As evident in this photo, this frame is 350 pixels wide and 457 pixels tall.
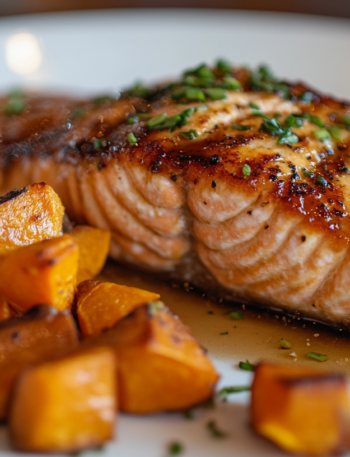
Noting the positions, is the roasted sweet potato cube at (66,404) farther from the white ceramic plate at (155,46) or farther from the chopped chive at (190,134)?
the white ceramic plate at (155,46)

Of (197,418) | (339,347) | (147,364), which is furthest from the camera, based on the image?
(339,347)

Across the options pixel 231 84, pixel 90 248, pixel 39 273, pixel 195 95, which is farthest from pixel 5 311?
pixel 231 84

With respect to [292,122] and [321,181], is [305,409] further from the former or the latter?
[292,122]

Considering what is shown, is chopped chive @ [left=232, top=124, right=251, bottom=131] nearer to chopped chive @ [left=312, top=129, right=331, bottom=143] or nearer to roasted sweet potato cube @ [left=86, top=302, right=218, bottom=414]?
chopped chive @ [left=312, top=129, right=331, bottom=143]

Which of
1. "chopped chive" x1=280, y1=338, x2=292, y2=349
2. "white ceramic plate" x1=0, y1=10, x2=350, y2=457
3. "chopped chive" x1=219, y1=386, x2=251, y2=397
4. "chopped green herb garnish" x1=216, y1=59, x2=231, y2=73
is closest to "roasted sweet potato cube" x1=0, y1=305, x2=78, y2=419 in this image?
"chopped chive" x1=219, y1=386, x2=251, y2=397

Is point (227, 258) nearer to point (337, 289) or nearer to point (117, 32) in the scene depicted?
point (337, 289)

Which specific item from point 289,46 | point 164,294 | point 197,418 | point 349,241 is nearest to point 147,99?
point 164,294
